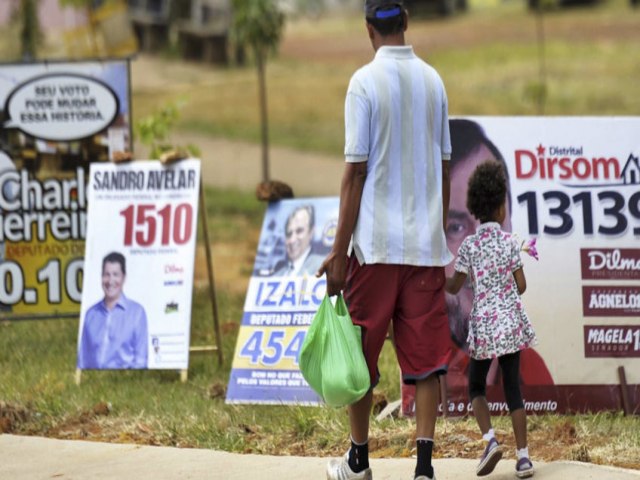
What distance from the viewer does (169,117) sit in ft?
40.2

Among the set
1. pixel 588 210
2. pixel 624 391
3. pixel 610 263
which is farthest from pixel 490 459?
pixel 588 210

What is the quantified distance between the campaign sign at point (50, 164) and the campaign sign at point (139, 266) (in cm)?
81

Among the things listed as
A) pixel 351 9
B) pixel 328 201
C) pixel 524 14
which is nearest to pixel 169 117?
pixel 328 201

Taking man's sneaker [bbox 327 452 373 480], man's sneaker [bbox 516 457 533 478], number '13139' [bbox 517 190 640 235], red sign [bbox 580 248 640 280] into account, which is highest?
number '13139' [bbox 517 190 640 235]

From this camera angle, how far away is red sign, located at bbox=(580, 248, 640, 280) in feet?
26.1

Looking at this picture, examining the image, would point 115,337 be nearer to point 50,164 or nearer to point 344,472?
point 50,164

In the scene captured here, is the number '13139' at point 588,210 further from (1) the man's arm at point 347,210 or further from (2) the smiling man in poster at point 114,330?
(2) the smiling man in poster at point 114,330

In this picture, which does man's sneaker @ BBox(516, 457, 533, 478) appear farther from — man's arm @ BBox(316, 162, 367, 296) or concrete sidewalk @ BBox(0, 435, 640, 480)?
man's arm @ BBox(316, 162, 367, 296)

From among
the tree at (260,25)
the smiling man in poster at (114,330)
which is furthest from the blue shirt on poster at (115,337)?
the tree at (260,25)

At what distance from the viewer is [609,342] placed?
791 centimetres

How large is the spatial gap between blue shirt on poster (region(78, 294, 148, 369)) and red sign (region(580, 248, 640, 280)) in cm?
302

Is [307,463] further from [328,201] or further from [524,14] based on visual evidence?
[524,14]

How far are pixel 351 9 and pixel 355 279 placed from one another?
4697cm

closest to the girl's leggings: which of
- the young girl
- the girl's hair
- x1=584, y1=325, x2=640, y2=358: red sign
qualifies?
the young girl
